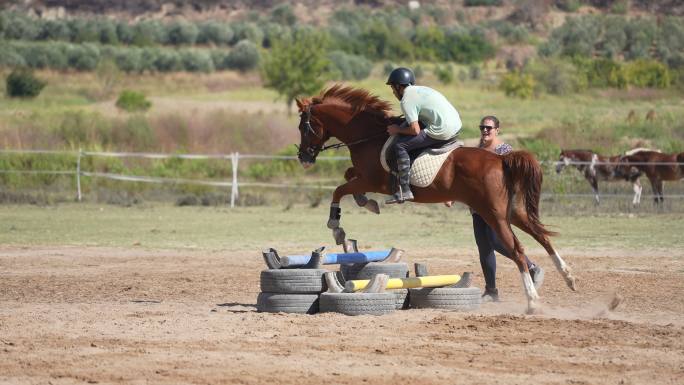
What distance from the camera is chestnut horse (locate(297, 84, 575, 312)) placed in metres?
10.4

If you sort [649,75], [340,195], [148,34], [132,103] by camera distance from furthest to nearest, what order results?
[148,34], [649,75], [132,103], [340,195]

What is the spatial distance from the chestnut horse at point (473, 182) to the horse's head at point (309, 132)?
209mm

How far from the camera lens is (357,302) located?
32.3 feet

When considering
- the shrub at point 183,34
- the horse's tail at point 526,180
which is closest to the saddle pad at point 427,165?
the horse's tail at point 526,180

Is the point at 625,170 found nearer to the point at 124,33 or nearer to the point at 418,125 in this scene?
the point at 418,125

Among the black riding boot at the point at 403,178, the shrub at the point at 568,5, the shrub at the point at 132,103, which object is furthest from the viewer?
the shrub at the point at 568,5

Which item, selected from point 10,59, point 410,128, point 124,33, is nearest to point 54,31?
point 124,33

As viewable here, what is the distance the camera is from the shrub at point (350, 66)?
6917cm

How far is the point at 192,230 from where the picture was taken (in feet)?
69.4

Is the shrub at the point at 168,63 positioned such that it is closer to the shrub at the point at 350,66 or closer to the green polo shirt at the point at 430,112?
the shrub at the point at 350,66

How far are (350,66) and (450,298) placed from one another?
61.0m

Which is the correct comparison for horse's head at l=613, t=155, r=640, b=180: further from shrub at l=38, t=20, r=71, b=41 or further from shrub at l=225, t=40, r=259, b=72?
shrub at l=38, t=20, r=71, b=41

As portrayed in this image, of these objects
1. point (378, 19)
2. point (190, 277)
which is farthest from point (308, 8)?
point (190, 277)

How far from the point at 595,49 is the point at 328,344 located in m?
75.1
